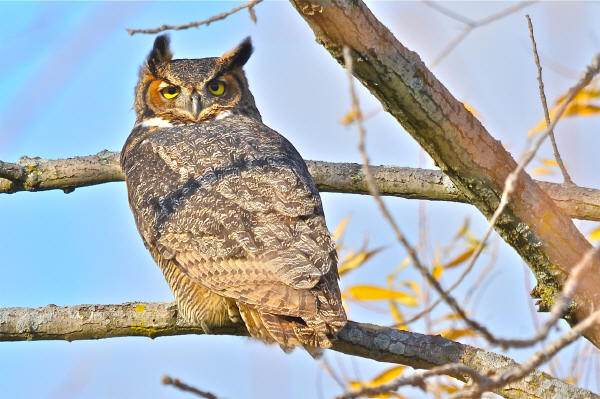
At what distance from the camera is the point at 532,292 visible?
3.08 metres

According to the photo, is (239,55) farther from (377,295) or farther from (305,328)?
(305,328)

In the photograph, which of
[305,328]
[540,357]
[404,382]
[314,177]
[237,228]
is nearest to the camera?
[540,357]

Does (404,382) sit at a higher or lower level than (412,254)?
lower

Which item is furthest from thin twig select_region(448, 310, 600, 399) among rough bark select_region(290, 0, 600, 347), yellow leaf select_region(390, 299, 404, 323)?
yellow leaf select_region(390, 299, 404, 323)

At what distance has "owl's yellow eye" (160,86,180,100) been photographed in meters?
4.71

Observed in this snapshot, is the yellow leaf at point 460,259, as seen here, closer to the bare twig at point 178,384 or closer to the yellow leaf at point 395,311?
the yellow leaf at point 395,311

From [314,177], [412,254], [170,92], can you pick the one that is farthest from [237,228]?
[412,254]

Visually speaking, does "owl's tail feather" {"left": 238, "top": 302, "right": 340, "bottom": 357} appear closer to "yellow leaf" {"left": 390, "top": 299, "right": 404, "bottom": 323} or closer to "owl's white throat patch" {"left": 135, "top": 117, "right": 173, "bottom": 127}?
"yellow leaf" {"left": 390, "top": 299, "right": 404, "bottom": 323}

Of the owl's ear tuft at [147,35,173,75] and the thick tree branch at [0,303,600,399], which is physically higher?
the owl's ear tuft at [147,35,173,75]

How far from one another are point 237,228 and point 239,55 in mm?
1973

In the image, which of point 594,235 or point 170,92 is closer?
point 594,235

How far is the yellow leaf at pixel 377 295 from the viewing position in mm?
4613

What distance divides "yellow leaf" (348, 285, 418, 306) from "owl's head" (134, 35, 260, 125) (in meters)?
1.22

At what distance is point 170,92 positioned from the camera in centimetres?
473
